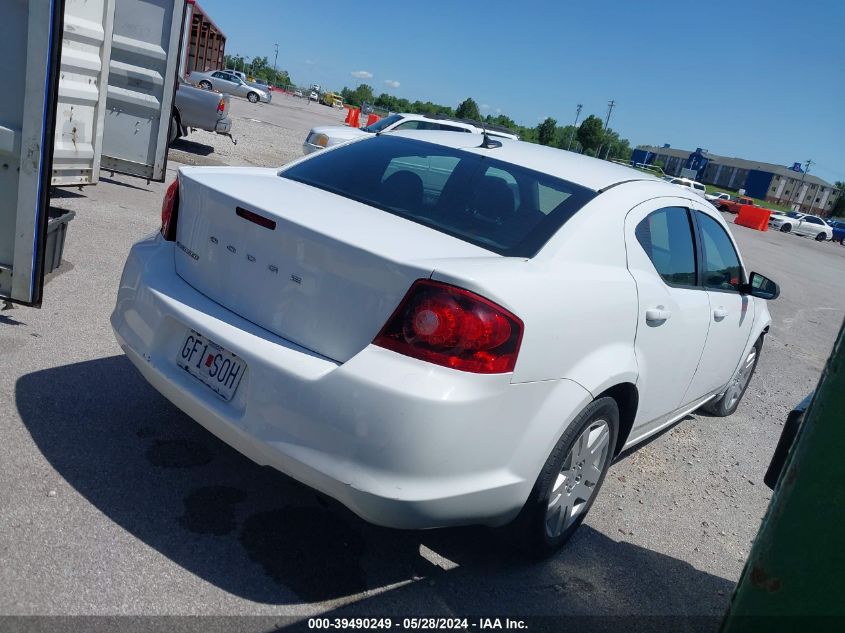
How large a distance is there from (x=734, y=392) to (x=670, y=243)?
2.43m

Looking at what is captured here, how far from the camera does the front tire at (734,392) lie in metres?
5.53

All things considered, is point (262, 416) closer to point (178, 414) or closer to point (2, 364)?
point (178, 414)

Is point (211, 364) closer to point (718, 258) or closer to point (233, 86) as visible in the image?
point (718, 258)

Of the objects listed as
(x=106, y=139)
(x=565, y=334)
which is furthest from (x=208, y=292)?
(x=106, y=139)

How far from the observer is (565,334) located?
9.16 ft

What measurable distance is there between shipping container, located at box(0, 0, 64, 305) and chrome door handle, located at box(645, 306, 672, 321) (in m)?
3.19

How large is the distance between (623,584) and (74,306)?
3.83 meters

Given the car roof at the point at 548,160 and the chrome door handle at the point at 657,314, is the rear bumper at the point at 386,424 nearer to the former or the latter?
the chrome door handle at the point at 657,314

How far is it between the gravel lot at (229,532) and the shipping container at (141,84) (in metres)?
4.85

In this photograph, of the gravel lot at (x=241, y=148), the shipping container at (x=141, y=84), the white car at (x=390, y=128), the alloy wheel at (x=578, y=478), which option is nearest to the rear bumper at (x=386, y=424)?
the alloy wheel at (x=578, y=478)

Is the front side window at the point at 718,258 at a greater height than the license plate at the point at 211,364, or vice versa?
the front side window at the point at 718,258

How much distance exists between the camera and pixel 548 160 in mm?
3750

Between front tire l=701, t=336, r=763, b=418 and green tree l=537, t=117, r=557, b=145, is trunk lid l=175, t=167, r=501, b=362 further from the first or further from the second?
green tree l=537, t=117, r=557, b=145

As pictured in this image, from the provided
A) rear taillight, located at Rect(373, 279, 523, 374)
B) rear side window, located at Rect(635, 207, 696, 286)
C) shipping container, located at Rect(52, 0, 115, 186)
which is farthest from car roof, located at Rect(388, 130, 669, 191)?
shipping container, located at Rect(52, 0, 115, 186)
